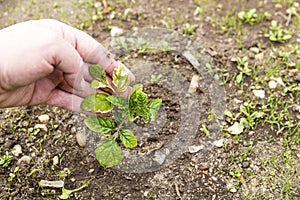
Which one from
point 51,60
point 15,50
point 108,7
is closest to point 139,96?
point 51,60

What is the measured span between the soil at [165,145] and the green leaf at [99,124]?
26cm

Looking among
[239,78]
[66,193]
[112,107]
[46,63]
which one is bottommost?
[66,193]

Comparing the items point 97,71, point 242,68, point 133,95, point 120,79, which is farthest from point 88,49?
point 242,68

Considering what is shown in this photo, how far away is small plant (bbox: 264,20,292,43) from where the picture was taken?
2.62 meters

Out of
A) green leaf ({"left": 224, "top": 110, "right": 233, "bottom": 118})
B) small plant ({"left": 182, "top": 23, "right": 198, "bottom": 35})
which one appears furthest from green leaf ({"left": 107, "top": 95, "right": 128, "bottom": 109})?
small plant ({"left": 182, "top": 23, "right": 198, "bottom": 35})

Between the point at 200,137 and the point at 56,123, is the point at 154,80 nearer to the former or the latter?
the point at 200,137

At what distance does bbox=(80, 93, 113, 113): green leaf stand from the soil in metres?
0.32

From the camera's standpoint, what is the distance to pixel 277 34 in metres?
2.65

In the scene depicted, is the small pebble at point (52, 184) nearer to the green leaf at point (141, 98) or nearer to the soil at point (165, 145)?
the soil at point (165, 145)

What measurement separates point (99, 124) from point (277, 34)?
137 centimetres

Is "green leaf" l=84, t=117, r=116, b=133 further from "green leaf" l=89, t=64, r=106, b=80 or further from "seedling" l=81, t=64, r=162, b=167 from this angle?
"green leaf" l=89, t=64, r=106, b=80

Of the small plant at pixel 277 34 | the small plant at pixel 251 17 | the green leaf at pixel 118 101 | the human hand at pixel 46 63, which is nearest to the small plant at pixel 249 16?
the small plant at pixel 251 17

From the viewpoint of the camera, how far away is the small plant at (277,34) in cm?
262

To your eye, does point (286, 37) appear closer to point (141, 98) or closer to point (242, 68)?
point (242, 68)
